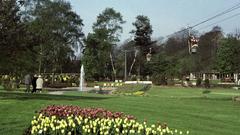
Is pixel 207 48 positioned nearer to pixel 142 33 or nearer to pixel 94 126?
pixel 142 33

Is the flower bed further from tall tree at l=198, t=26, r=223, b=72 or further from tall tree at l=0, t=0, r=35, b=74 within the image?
tall tree at l=198, t=26, r=223, b=72

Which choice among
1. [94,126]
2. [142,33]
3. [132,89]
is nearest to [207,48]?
[142,33]

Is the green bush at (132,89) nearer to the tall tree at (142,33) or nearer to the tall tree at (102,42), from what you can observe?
the tall tree at (102,42)

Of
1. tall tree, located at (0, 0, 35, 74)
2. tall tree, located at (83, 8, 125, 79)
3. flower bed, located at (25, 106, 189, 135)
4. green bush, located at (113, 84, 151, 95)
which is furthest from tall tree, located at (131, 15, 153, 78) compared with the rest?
flower bed, located at (25, 106, 189, 135)

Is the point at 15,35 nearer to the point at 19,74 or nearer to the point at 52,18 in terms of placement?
the point at 19,74

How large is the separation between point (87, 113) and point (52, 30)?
86911mm

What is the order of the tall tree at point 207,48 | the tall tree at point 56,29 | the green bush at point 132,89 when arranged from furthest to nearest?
1. the tall tree at point 207,48
2. the tall tree at point 56,29
3. the green bush at point 132,89

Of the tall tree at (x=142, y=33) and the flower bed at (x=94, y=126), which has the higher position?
the tall tree at (x=142, y=33)

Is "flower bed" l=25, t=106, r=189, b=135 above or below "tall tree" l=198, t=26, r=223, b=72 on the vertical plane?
below

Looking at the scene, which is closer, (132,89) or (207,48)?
(132,89)

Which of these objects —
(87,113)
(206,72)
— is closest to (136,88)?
(87,113)

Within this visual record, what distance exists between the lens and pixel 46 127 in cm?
1009

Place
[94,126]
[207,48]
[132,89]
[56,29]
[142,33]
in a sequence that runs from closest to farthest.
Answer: [94,126] < [132,89] < [56,29] < [142,33] < [207,48]

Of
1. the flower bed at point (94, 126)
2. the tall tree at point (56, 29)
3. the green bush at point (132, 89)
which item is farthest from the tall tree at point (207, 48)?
the flower bed at point (94, 126)
